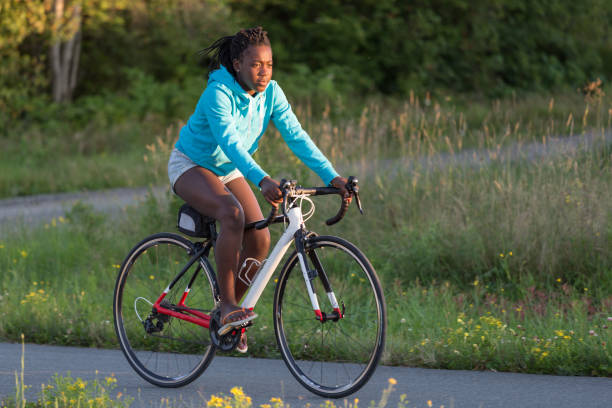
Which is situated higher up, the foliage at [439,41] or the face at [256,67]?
the foliage at [439,41]

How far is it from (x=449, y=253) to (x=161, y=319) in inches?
126

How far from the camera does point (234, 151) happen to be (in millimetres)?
5078

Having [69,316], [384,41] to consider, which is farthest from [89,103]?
[69,316]

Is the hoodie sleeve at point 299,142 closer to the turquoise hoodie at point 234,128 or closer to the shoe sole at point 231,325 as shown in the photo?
the turquoise hoodie at point 234,128

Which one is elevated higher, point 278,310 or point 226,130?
point 226,130

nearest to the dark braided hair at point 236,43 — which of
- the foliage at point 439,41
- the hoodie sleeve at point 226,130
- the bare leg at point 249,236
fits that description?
the hoodie sleeve at point 226,130

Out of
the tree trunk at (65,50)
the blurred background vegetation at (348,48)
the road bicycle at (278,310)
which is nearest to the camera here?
the road bicycle at (278,310)

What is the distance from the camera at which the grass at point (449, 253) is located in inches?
246

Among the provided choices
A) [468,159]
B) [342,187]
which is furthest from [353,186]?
[468,159]

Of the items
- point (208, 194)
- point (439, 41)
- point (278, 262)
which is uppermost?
point (439, 41)

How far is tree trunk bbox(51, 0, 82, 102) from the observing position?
21.9m

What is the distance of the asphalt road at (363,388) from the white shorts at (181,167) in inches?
48.8

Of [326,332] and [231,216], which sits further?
[326,332]

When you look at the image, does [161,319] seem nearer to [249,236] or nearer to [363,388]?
[249,236]
